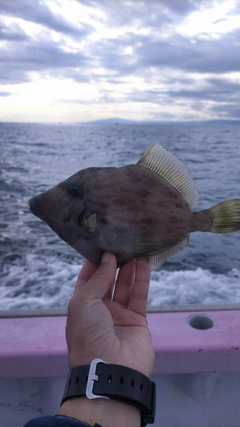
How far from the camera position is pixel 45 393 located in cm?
264

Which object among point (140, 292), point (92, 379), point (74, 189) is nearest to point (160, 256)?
point (140, 292)

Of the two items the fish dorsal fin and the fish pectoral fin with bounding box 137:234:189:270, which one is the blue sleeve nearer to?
the fish pectoral fin with bounding box 137:234:189:270

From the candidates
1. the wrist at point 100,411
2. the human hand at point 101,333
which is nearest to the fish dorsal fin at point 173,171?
the human hand at point 101,333

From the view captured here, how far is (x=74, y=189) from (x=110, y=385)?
33.4 inches

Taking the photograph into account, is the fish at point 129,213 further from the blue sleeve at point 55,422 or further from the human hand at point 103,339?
the blue sleeve at point 55,422

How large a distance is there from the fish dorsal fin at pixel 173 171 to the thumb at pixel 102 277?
1.55 feet

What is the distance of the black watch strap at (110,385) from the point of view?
4.86ft

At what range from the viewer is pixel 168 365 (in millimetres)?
2355

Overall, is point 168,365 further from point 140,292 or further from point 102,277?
point 102,277

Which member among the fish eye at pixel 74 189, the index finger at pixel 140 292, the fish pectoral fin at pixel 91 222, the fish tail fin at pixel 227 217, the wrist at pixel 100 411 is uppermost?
the fish eye at pixel 74 189

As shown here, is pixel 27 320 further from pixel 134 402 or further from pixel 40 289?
pixel 40 289

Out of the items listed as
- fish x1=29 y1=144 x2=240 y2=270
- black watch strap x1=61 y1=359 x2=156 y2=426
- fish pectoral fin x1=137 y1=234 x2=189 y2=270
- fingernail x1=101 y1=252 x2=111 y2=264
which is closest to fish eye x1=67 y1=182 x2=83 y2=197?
fish x1=29 y1=144 x2=240 y2=270

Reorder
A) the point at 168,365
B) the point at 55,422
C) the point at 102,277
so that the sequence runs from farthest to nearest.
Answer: the point at 168,365 < the point at 102,277 < the point at 55,422

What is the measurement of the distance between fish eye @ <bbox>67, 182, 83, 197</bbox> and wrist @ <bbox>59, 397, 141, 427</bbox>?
86 centimetres
